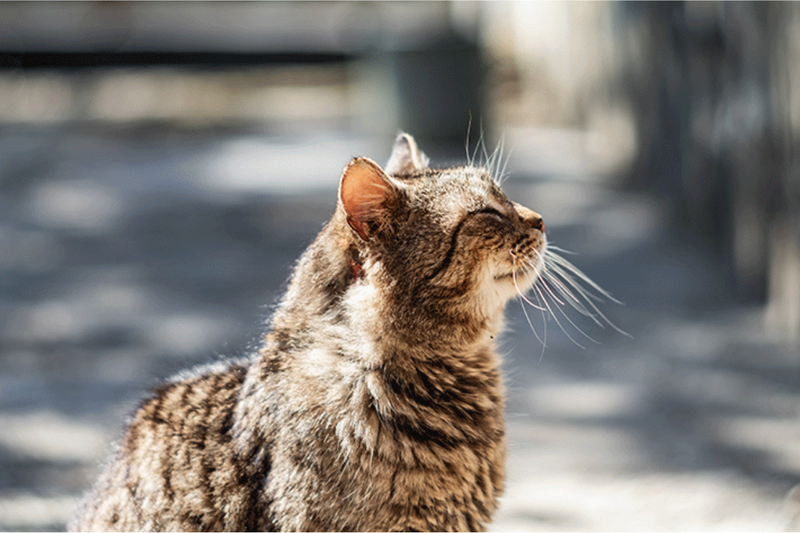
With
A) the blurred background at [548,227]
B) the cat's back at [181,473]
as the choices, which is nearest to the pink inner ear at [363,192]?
the blurred background at [548,227]

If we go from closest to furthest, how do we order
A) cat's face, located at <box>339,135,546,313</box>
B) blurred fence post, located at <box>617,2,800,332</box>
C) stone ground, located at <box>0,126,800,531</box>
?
cat's face, located at <box>339,135,546,313</box>, stone ground, located at <box>0,126,800,531</box>, blurred fence post, located at <box>617,2,800,332</box>

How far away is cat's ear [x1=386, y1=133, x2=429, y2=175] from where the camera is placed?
2.74 metres

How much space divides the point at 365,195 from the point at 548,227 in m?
5.25

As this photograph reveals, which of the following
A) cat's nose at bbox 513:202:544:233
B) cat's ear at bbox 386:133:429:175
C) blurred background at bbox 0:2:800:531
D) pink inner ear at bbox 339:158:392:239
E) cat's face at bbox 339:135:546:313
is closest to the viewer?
pink inner ear at bbox 339:158:392:239

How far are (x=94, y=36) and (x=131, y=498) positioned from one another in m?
14.3

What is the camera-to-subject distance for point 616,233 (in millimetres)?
7312

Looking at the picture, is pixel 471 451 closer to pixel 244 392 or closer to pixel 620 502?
pixel 244 392

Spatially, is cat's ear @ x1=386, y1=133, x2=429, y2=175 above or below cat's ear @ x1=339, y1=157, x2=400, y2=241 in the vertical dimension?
above

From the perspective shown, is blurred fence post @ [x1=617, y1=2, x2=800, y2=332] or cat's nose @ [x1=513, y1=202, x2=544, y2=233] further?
blurred fence post @ [x1=617, y1=2, x2=800, y2=332]

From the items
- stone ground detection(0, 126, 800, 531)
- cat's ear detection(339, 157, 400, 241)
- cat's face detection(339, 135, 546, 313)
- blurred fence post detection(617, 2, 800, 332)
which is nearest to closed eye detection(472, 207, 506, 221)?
cat's face detection(339, 135, 546, 313)

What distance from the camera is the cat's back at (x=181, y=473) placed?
7.59ft

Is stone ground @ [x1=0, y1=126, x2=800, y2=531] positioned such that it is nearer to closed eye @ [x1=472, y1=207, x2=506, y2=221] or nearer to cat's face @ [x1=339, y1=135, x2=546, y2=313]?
cat's face @ [x1=339, y1=135, x2=546, y2=313]

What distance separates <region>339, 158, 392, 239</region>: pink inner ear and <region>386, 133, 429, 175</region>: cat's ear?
1.23 ft

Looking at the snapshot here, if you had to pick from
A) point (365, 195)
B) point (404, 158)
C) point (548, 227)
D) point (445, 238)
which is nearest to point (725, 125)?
point (548, 227)
